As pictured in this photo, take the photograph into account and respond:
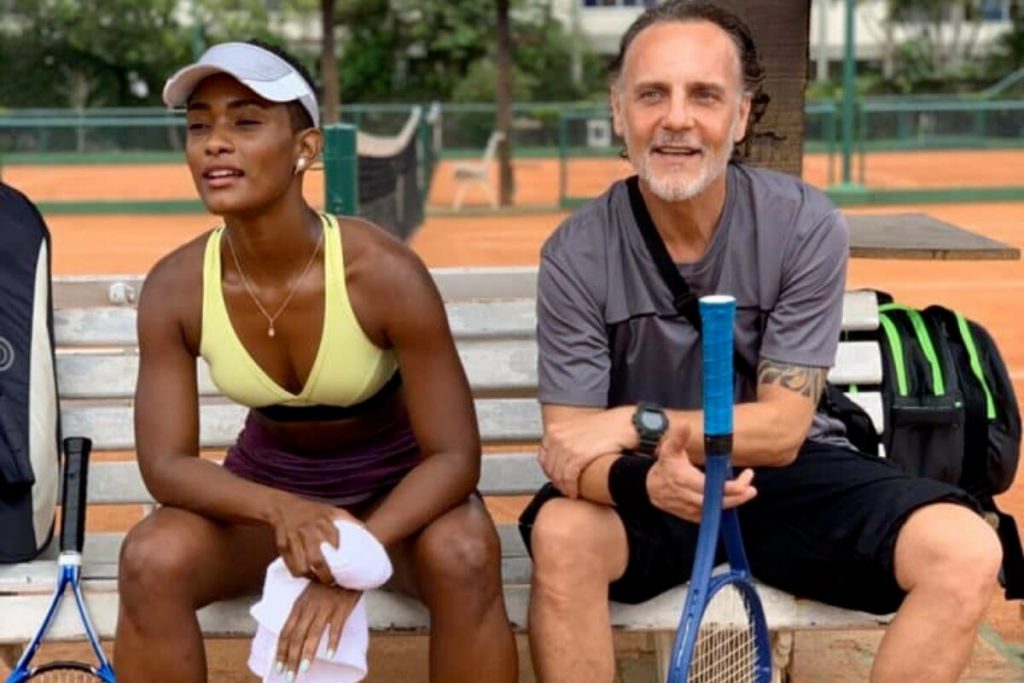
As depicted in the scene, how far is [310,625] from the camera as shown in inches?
117

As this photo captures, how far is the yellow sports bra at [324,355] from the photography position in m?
3.29

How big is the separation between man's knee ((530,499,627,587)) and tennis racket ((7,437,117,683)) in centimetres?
83

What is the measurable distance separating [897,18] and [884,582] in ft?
159

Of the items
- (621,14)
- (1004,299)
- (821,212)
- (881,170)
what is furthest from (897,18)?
(821,212)

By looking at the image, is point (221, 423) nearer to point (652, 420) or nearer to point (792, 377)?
point (652, 420)

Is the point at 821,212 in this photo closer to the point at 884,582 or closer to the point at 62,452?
→ the point at 884,582

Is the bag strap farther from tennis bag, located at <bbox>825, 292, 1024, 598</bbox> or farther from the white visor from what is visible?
the white visor

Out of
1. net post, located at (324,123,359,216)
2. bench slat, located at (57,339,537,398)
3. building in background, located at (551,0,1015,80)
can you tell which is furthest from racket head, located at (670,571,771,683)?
building in background, located at (551,0,1015,80)

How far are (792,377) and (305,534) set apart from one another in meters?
0.97

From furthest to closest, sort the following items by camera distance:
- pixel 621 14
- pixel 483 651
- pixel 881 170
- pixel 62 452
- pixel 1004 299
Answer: pixel 621 14 < pixel 881 170 < pixel 1004 299 < pixel 62 452 < pixel 483 651

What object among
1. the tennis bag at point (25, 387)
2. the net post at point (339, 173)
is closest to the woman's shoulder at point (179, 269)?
the tennis bag at point (25, 387)

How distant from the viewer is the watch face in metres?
3.21

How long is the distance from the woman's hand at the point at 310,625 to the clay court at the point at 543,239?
51.8 inches

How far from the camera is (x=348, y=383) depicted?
3.31 m
